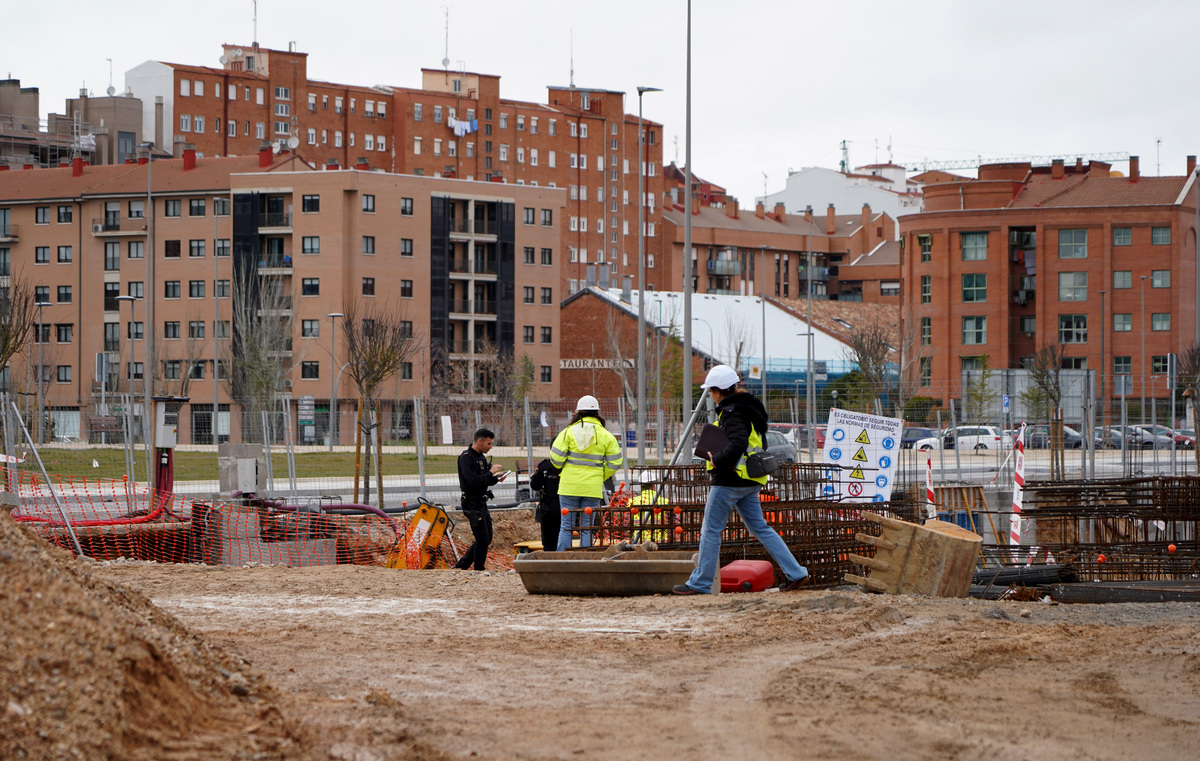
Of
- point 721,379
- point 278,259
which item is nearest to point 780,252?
point 278,259

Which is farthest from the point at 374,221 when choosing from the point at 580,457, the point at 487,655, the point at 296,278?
the point at 487,655

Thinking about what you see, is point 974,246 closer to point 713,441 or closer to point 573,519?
point 573,519

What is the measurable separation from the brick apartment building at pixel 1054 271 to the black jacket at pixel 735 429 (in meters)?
61.6

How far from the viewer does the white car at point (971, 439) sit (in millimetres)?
27797

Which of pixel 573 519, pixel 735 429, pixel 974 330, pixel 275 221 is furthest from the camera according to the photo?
pixel 275 221

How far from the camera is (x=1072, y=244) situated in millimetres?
72938

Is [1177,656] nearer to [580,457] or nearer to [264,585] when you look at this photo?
[580,457]

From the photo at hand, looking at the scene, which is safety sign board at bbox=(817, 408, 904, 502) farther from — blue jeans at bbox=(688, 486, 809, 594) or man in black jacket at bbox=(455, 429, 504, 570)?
blue jeans at bbox=(688, 486, 809, 594)

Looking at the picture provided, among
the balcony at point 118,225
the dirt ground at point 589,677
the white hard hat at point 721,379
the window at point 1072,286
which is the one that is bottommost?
the dirt ground at point 589,677

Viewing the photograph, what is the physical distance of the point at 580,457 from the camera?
1338 cm

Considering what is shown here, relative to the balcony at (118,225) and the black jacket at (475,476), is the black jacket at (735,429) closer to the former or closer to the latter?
the black jacket at (475,476)

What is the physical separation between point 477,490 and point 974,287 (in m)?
64.2

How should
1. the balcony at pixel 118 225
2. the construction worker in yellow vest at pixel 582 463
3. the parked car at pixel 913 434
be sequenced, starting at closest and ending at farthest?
the construction worker in yellow vest at pixel 582 463, the parked car at pixel 913 434, the balcony at pixel 118 225

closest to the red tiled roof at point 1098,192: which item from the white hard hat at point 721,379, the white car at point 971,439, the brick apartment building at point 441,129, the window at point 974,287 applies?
the window at point 974,287
